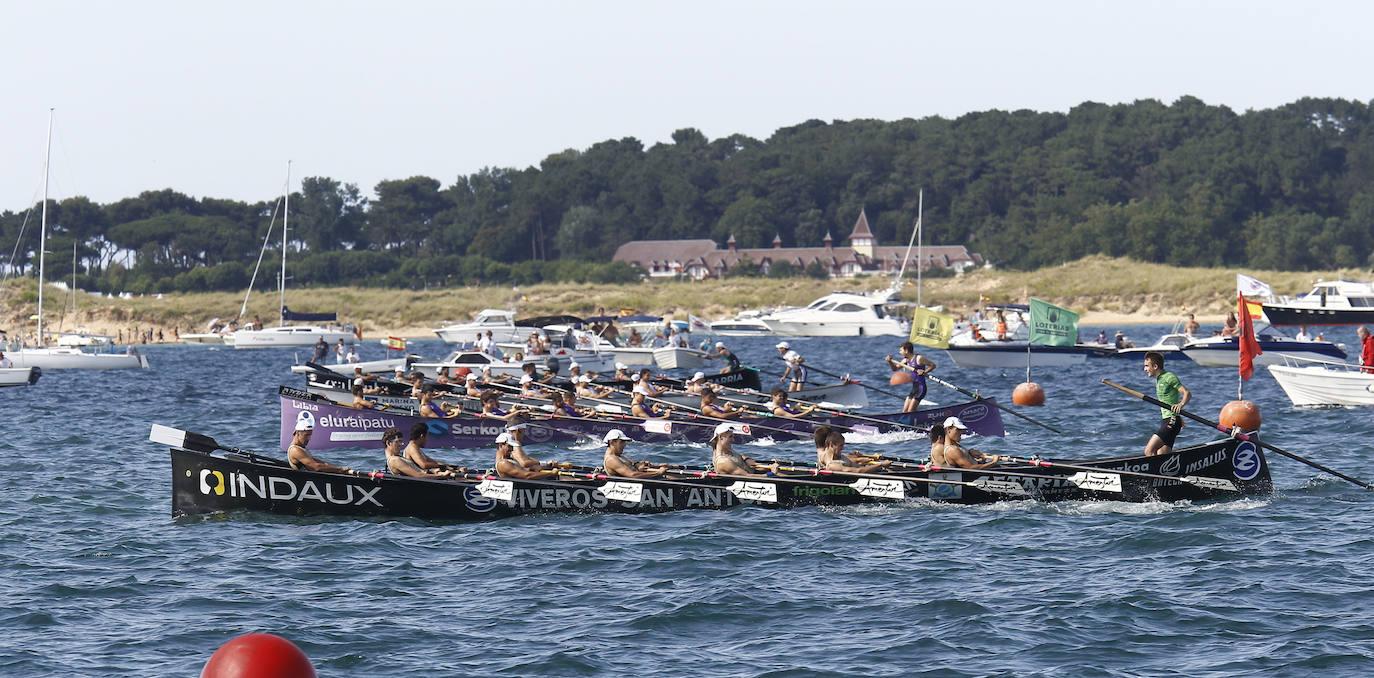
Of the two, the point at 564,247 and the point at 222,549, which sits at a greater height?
the point at 564,247


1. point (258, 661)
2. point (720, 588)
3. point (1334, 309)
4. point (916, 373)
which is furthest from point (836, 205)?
point (258, 661)

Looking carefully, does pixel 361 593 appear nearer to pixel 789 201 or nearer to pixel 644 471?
pixel 644 471

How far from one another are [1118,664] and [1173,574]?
373 cm

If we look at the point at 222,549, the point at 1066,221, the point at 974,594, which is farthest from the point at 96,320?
the point at 974,594

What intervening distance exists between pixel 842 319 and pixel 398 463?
68.6m

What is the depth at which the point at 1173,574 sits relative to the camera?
624 inches

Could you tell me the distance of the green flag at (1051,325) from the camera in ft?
135

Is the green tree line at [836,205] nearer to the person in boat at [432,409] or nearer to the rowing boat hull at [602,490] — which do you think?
the person in boat at [432,409]

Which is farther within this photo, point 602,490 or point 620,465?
point 620,465

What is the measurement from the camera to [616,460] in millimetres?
19953

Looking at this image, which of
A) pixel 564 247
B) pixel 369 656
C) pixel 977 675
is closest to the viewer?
pixel 977 675

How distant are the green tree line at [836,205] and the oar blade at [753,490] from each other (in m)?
97.1

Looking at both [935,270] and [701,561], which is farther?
[935,270]

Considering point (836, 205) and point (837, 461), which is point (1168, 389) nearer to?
point (837, 461)
